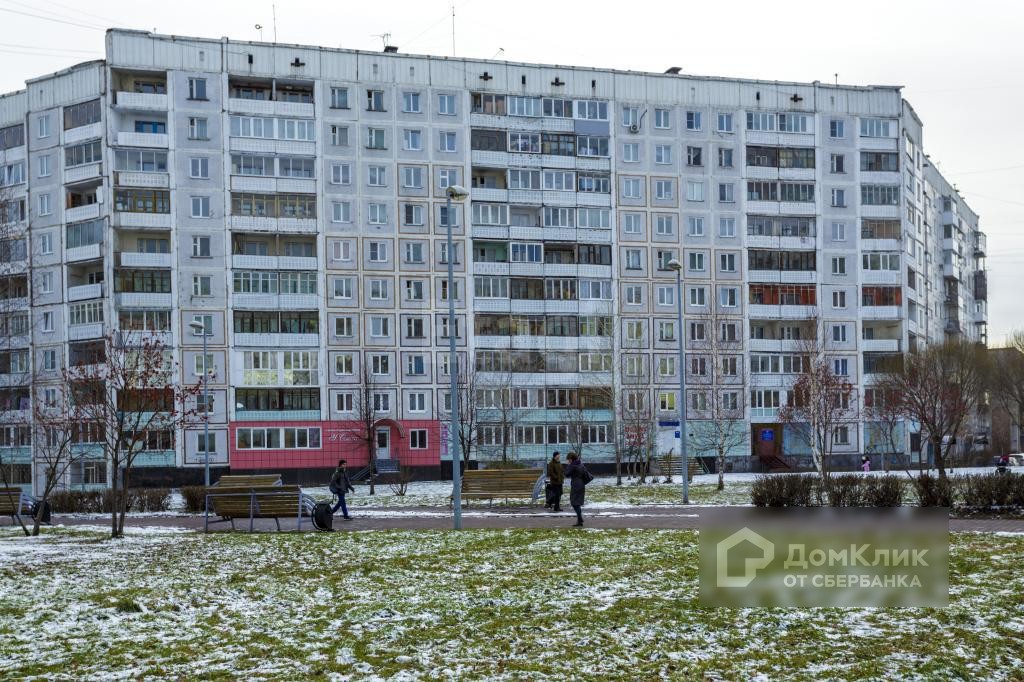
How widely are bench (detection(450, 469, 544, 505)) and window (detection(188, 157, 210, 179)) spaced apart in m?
47.9

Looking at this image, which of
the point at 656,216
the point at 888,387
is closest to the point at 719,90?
the point at 656,216

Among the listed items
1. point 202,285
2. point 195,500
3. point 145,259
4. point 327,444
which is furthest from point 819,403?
point 145,259

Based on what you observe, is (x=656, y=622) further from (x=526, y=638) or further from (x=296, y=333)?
(x=296, y=333)

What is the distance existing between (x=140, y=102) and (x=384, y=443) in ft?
88.9

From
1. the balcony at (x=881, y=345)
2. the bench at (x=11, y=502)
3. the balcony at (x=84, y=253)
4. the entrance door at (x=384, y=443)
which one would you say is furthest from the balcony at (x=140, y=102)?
the balcony at (x=881, y=345)

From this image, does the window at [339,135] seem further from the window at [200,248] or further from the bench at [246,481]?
the bench at [246,481]

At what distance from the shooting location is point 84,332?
7169 centimetres

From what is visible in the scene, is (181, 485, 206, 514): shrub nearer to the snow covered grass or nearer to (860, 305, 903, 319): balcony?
the snow covered grass

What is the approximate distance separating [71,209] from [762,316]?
4833cm

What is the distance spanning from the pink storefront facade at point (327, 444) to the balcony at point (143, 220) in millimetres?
13626

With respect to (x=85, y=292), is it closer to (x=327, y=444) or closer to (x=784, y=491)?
(x=327, y=444)

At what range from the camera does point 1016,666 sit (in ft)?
33.1

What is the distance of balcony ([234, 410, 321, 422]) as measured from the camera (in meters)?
71.4

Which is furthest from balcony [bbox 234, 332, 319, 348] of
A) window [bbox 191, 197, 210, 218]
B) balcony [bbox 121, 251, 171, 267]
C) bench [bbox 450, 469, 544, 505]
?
bench [bbox 450, 469, 544, 505]
